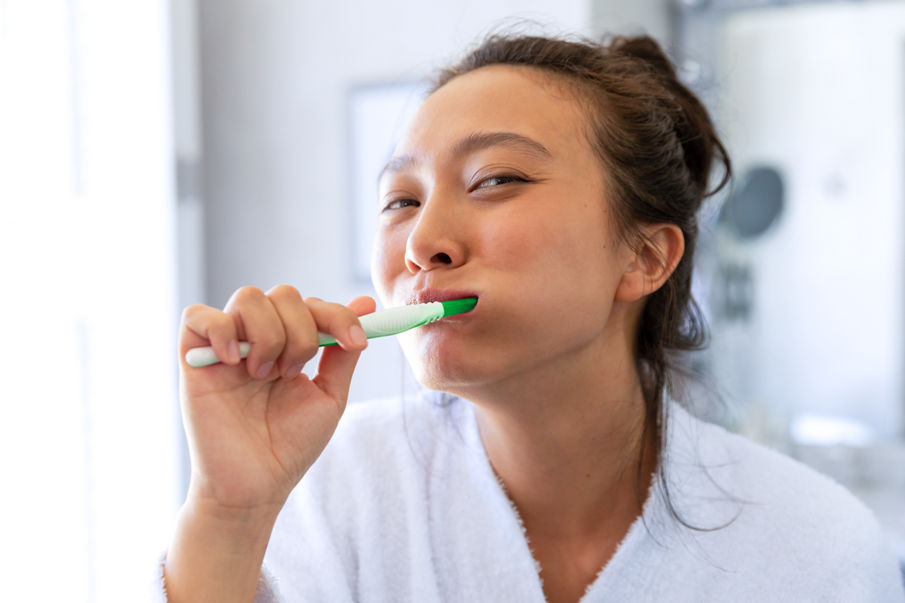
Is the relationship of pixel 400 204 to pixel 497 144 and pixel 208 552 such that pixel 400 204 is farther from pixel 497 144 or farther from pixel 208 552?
pixel 208 552

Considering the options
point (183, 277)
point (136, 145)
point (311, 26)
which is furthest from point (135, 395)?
point (311, 26)

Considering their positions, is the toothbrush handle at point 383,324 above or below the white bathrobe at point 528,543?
above

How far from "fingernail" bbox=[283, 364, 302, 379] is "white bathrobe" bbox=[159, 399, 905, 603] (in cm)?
28

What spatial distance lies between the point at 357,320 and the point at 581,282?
26cm

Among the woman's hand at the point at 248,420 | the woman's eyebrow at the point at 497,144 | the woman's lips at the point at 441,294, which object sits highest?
the woman's eyebrow at the point at 497,144

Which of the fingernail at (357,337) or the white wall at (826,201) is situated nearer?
the fingernail at (357,337)

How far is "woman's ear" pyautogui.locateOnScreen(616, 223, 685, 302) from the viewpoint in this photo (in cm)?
84

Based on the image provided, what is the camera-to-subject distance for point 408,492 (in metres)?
0.93

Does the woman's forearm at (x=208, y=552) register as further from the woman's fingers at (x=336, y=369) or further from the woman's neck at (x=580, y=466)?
the woman's neck at (x=580, y=466)

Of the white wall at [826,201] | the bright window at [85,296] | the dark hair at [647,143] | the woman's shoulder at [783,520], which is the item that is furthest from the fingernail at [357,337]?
the white wall at [826,201]

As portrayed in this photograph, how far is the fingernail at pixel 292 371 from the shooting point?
62 centimetres

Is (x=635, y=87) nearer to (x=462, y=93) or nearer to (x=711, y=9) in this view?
(x=462, y=93)

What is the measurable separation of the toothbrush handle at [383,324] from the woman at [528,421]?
0.07 ft

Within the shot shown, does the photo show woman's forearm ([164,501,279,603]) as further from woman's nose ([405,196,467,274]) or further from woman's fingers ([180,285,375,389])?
woman's nose ([405,196,467,274])
